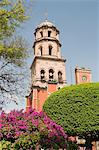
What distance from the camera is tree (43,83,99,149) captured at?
25047mm

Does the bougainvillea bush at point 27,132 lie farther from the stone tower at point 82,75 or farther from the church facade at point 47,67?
the stone tower at point 82,75

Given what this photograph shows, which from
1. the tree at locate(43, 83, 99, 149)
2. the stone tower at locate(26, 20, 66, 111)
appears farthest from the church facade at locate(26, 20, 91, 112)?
the tree at locate(43, 83, 99, 149)

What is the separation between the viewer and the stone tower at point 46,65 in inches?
1711

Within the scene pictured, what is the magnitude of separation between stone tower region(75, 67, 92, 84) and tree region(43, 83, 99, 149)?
2089 centimetres

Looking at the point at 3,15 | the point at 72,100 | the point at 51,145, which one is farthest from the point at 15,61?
the point at 72,100

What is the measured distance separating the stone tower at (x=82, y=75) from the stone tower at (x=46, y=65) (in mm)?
2362

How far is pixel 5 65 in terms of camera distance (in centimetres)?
1678

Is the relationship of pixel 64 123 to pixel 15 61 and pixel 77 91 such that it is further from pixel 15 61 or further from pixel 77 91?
pixel 15 61

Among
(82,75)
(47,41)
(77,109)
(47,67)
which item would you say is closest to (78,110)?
(77,109)

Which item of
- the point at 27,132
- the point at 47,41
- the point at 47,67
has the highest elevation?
the point at 47,41

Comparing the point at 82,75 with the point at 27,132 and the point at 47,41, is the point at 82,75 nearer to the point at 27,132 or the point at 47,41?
the point at 47,41

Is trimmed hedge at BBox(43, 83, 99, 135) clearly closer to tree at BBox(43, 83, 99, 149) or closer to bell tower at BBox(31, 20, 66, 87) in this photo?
tree at BBox(43, 83, 99, 149)

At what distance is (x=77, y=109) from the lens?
25.6m

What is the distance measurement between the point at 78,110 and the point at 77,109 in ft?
0.44
